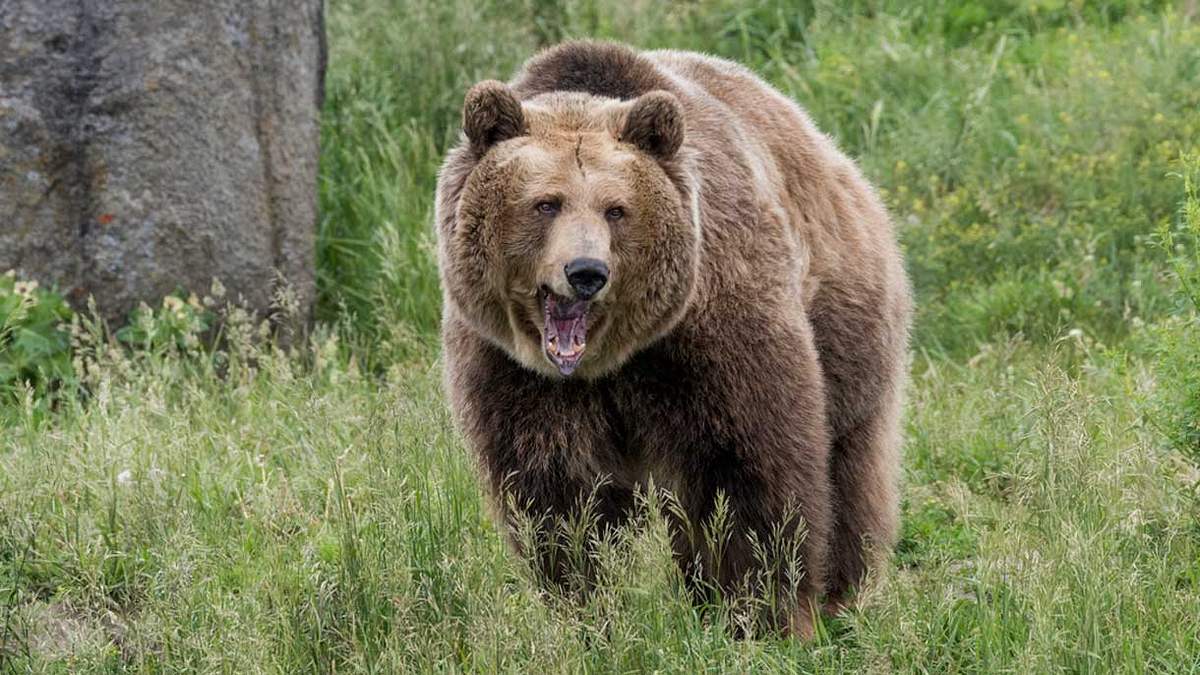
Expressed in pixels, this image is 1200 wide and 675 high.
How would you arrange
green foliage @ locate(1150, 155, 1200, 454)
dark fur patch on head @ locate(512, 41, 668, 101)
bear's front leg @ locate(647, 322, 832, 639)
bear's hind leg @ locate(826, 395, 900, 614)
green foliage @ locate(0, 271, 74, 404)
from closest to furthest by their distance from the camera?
bear's front leg @ locate(647, 322, 832, 639) < green foliage @ locate(1150, 155, 1200, 454) < dark fur patch on head @ locate(512, 41, 668, 101) < bear's hind leg @ locate(826, 395, 900, 614) < green foliage @ locate(0, 271, 74, 404)

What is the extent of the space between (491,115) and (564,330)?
63cm

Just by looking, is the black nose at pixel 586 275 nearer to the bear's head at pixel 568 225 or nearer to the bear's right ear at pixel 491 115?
the bear's head at pixel 568 225

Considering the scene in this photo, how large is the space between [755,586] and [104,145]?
3837 millimetres

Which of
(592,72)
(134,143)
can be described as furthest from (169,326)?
(592,72)

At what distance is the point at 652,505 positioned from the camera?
4.32m

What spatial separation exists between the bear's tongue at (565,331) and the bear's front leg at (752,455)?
31 cm

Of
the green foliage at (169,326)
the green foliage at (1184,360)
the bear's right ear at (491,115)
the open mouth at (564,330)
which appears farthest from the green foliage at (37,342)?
the green foliage at (1184,360)

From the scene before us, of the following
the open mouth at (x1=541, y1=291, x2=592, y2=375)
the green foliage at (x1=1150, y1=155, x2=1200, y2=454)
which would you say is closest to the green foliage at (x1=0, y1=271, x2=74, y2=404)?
the open mouth at (x1=541, y1=291, x2=592, y2=375)

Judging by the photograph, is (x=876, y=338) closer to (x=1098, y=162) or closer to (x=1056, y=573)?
(x=1056, y=573)

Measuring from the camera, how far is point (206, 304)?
7.54 metres

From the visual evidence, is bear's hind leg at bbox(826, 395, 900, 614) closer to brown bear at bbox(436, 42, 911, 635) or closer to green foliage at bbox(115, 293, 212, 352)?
brown bear at bbox(436, 42, 911, 635)

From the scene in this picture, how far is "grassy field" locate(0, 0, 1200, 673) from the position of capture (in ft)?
14.6

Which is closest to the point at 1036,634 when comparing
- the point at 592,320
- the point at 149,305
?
the point at 592,320

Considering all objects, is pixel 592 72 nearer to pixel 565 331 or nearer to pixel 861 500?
pixel 565 331
